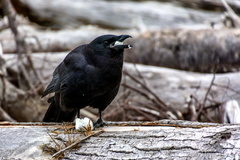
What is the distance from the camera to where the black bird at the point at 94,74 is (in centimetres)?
360

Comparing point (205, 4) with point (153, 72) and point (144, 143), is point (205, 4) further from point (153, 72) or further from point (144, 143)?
point (144, 143)

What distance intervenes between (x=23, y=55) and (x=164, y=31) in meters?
2.60

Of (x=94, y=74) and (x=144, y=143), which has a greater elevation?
(x=94, y=74)

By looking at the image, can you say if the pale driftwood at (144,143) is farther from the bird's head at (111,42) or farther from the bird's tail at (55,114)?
the bird's tail at (55,114)

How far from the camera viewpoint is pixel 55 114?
4355 mm

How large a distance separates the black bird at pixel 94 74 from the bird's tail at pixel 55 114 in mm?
401

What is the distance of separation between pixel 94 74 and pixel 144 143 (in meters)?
0.97

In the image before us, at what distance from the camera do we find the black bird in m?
3.60

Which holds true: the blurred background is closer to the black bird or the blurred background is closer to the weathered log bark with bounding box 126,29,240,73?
the weathered log bark with bounding box 126,29,240,73

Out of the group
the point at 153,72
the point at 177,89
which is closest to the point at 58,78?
the point at 177,89

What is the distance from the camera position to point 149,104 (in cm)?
580

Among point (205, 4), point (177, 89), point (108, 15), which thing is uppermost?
point (205, 4)

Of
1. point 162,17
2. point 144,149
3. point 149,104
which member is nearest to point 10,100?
point 149,104

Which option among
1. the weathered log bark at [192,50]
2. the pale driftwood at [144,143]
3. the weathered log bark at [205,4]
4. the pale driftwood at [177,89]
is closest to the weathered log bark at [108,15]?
the weathered log bark at [205,4]
